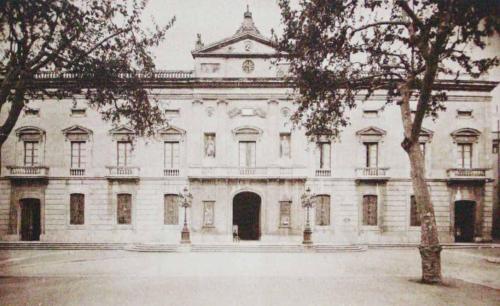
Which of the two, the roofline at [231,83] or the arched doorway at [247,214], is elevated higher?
the roofline at [231,83]

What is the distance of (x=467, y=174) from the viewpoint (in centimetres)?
2802

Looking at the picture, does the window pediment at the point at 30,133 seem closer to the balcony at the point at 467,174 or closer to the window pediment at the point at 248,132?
the window pediment at the point at 248,132

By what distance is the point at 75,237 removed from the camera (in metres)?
27.6

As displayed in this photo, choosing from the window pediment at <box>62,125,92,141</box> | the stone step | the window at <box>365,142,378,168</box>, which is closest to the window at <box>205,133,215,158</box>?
the window pediment at <box>62,125,92,141</box>

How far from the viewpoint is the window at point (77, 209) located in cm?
2789

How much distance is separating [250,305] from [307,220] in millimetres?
15934

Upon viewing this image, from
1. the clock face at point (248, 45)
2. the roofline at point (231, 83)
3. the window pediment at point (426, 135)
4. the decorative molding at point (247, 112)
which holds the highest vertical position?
the clock face at point (248, 45)

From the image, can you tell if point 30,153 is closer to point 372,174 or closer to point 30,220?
point 30,220

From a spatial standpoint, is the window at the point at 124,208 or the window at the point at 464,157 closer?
the window at the point at 124,208

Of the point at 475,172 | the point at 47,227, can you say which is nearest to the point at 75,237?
the point at 47,227

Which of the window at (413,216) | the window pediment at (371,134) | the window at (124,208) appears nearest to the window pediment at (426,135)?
the window pediment at (371,134)

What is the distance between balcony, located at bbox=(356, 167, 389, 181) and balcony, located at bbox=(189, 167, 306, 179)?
11.9 feet

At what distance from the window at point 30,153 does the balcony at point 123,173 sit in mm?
4944

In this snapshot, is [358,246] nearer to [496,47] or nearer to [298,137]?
[298,137]
